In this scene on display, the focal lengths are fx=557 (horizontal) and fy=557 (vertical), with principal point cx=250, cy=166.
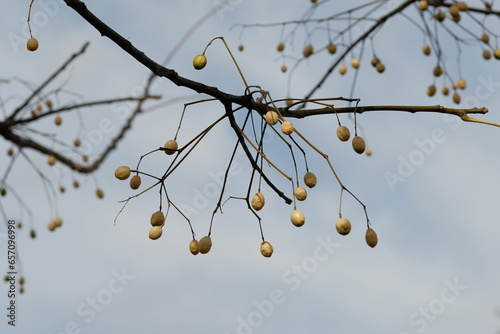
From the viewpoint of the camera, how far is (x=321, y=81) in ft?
9.84

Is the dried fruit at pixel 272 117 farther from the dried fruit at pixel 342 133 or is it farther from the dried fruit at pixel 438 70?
the dried fruit at pixel 438 70

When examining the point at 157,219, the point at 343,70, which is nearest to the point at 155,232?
the point at 157,219

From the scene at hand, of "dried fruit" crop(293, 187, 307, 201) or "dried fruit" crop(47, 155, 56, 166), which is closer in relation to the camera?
"dried fruit" crop(293, 187, 307, 201)

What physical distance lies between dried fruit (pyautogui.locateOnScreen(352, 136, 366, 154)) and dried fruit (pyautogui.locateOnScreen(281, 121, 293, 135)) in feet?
0.65

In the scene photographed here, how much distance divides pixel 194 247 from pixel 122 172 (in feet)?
0.97

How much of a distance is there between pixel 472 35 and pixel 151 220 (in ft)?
8.89

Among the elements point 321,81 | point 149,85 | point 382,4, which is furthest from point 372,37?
point 149,85

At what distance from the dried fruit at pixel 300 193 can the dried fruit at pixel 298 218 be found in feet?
0.16

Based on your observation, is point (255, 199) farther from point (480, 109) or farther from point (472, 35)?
point (472, 35)

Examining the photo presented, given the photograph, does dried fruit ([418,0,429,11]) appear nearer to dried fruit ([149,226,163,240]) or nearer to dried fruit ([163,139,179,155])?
dried fruit ([163,139,179,155])

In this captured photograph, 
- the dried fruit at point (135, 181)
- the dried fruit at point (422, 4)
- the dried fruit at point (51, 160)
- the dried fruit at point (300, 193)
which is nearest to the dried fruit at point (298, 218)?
the dried fruit at point (300, 193)

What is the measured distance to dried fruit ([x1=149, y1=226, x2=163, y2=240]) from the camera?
5.14ft

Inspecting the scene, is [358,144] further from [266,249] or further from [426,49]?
[426,49]

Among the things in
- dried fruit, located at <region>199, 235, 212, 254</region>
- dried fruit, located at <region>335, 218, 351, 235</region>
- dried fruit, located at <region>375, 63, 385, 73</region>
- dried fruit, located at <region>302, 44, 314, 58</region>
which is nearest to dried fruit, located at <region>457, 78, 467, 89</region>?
dried fruit, located at <region>375, 63, 385, 73</region>
